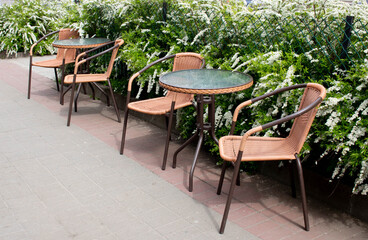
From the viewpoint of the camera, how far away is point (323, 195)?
3.67m

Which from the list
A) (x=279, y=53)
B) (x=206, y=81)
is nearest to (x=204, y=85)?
(x=206, y=81)

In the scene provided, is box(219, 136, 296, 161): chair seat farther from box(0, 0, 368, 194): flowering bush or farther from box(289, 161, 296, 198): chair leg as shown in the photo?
box(289, 161, 296, 198): chair leg

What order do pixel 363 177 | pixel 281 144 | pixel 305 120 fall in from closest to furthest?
pixel 363 177 → pixel 305 120 → pixel 281 144

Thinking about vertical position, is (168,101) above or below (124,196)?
above

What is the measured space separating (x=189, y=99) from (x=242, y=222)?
5.72 ft

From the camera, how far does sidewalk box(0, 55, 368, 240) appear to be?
10.7ft

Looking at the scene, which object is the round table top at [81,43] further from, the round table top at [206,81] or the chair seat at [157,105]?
the round table top at [206,81]

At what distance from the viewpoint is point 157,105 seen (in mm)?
4762

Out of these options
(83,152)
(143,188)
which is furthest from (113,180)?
(83,152)

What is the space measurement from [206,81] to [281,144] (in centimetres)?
95

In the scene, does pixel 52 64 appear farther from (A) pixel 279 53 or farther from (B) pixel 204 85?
(A) pixel 279 53

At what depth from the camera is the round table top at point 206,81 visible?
3678 millimetres

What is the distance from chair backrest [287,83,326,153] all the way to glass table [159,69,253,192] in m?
0.56

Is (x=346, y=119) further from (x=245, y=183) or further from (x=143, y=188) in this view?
(x=143, y=188)
